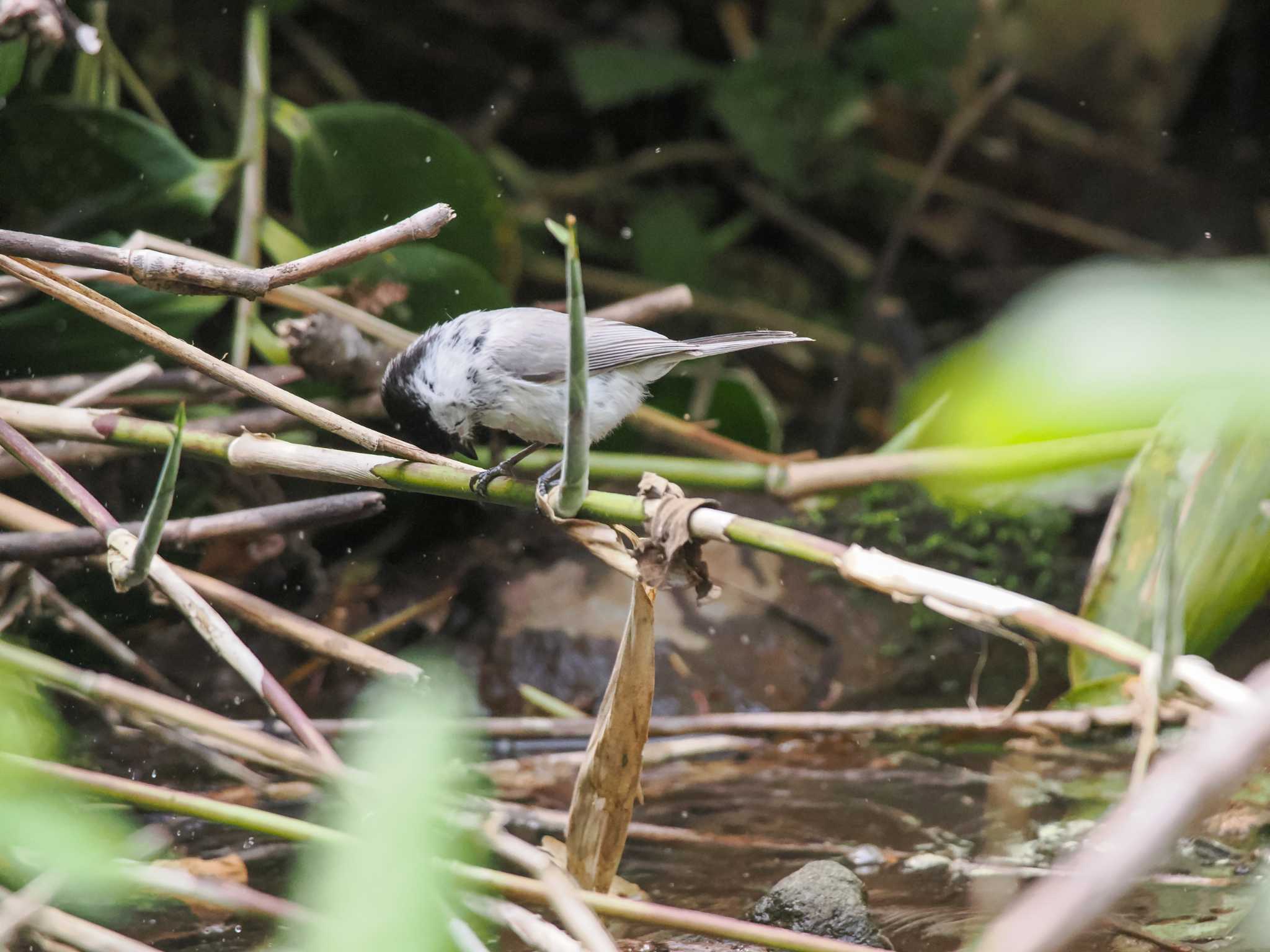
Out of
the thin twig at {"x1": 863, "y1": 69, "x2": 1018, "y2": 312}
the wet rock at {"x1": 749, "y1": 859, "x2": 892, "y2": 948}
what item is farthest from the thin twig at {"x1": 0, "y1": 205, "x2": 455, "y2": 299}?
the thin twig at {"x1": 863, "y1": 69, "x2": 1018, "y2": 312}

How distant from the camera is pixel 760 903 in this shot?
173 centimetres

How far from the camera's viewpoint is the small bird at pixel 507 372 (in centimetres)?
205

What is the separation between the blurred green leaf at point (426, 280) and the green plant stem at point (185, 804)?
1.56 m

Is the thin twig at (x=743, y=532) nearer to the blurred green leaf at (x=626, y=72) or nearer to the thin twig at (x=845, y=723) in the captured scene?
the thin twig at (x=845, y=723)

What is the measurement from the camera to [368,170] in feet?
9.98

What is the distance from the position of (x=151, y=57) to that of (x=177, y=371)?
1.54 metres

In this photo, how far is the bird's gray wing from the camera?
2.08 m

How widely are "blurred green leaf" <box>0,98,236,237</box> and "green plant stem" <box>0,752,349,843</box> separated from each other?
5.43ft

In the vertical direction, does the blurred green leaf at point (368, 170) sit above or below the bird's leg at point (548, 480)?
above

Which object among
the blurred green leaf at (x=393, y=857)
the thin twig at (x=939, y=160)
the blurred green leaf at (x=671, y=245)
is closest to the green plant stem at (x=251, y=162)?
the blurred green leaf at (x=671, y=245)

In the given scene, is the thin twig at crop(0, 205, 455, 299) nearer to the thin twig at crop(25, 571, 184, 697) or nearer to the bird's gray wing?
the bird's gray wing

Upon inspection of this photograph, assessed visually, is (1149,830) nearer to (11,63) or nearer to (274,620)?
(274,620)

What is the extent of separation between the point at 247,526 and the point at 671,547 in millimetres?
915

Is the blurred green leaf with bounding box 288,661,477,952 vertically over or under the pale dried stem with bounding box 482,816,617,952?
under
